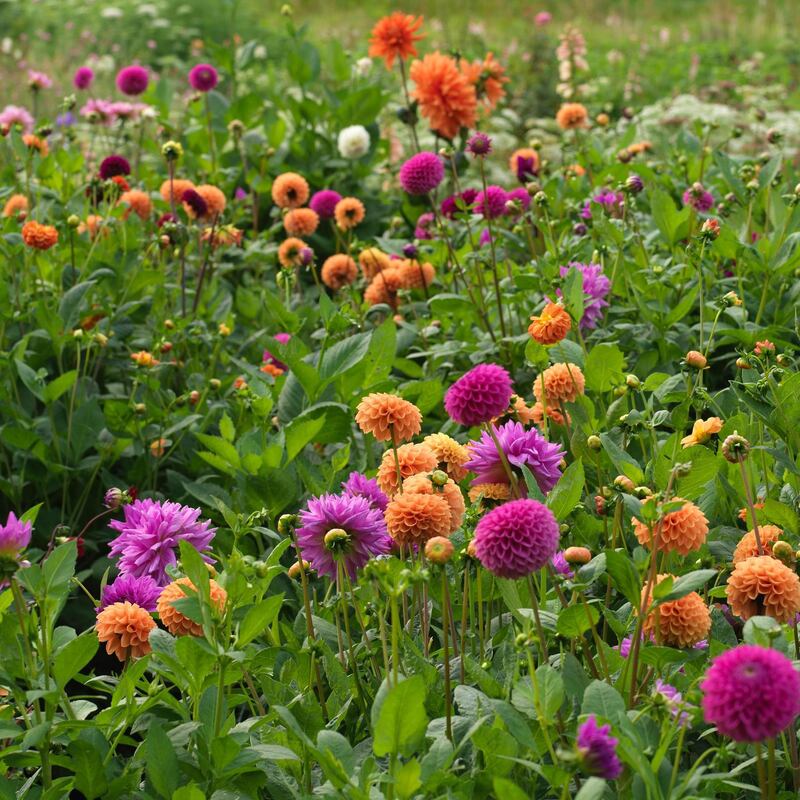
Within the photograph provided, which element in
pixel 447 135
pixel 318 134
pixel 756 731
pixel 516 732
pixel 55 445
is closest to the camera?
pixel 756 731

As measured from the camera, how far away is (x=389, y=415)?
5.42ft

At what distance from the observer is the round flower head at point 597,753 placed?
1068 millimetres

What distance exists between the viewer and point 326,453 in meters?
2.53

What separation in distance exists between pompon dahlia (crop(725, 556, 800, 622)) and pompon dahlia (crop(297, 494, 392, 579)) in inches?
18.3

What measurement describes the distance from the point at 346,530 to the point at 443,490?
0.14m

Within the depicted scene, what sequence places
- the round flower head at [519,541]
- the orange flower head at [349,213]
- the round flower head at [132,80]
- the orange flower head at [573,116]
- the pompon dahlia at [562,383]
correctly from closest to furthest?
the round flower head at [519,541]
the pompon dahlia at [562,383]
the orange flower head at [349,213]
the orange flower head at [573,116]
the round flower head at [132,80]

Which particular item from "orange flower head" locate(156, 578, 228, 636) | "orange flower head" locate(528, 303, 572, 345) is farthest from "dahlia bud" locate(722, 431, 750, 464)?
"orange flower head" locate(156, 578, 228, 636)

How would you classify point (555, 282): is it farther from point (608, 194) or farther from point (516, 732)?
point (516, 732)

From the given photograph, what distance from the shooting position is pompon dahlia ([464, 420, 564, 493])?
64.3 inches

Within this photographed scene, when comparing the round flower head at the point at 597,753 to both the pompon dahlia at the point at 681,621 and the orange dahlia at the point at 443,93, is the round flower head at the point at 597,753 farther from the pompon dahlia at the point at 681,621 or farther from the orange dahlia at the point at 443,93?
the orange dahlia at the point at 443,93

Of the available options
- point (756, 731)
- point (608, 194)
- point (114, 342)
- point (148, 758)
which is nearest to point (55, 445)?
point (114, 342)

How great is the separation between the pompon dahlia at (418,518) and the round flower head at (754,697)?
523 millimetres

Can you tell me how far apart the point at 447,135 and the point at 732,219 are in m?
0.80

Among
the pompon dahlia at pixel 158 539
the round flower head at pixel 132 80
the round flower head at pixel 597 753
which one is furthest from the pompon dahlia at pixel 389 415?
the round flower head at pixel 132 80
